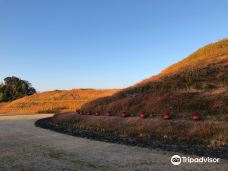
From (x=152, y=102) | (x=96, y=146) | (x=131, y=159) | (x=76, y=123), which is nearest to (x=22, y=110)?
(x=76, y=123)

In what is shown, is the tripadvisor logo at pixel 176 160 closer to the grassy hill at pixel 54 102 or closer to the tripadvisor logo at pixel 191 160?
the tripadvisor logo at pixel 191 160

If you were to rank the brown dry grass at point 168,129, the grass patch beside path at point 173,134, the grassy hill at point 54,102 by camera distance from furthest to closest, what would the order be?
the grassy hill at point 54,102
the brown dry grass at point 168,129
the grass patch beside path at point 173,134

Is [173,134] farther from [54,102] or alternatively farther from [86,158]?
[54,102]

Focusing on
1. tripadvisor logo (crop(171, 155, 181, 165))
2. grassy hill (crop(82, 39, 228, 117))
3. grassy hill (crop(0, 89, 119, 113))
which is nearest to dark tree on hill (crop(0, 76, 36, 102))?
grassy hill (crop(0, 89, 119, 113))

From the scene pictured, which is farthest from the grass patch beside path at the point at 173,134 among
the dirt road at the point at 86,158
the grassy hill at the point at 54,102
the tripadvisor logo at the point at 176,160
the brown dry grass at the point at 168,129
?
the grassy hill at the point at 54,102

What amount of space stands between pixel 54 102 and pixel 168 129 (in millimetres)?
57258

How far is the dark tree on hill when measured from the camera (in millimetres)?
102312

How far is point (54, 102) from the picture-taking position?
2798 inches

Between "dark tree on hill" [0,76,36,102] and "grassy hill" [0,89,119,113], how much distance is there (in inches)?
901

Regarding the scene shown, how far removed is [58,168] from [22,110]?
62191 millimetres

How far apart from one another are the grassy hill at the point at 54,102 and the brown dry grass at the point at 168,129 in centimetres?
3626

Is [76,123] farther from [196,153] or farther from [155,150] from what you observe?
[196,153]

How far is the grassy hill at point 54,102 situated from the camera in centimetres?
6501

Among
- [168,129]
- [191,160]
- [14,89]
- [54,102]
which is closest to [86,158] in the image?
[191,160]
